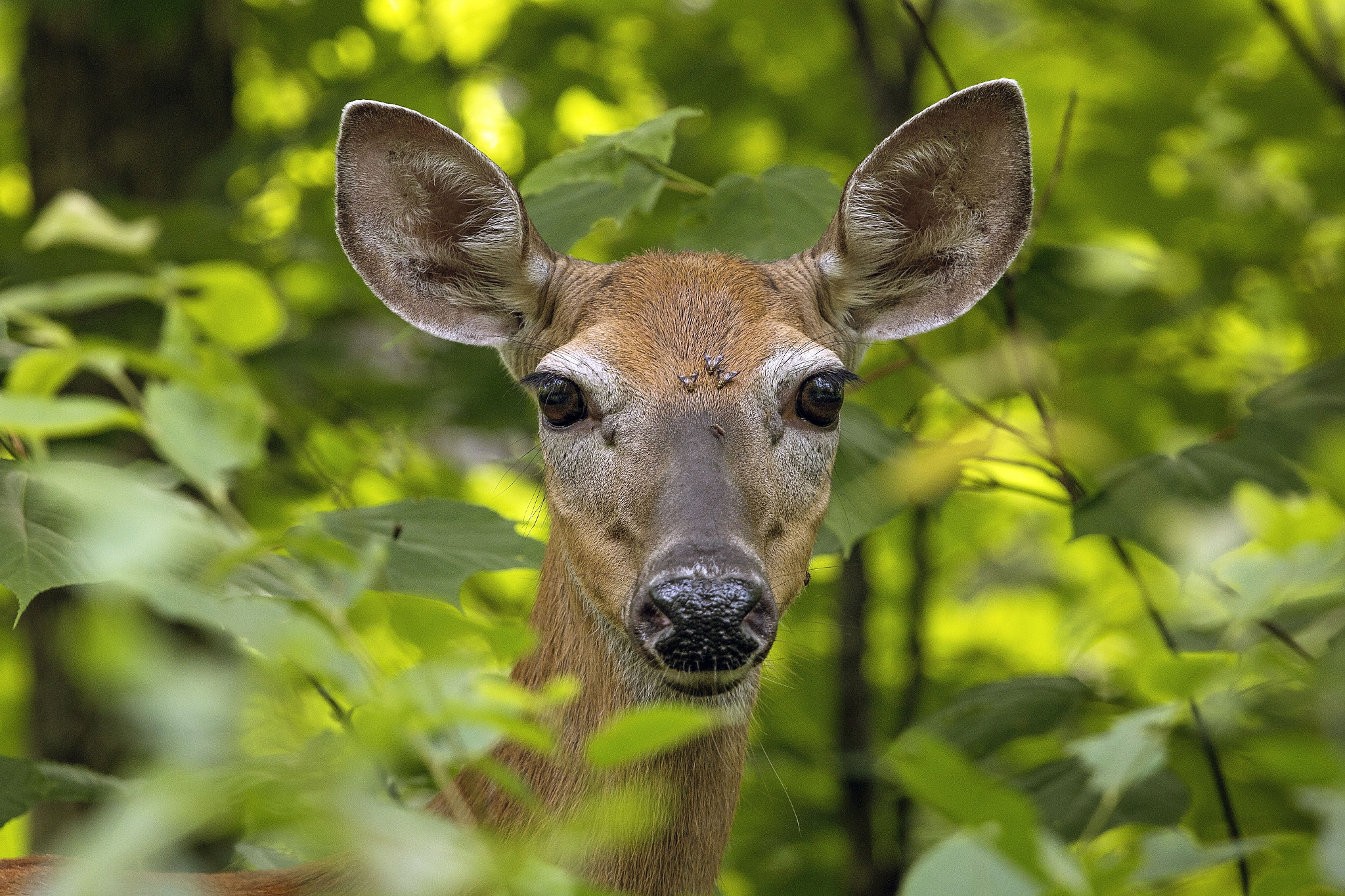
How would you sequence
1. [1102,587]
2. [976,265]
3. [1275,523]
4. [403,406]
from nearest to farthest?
[1275,523] < [976,265] < [403,406] < [1102,587]

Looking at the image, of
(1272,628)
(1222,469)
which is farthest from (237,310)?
(1222,469)

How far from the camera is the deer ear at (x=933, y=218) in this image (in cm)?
365

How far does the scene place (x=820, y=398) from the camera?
134 inches

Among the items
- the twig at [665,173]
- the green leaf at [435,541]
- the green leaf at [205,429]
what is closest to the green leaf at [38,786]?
the green leaf at [435,541]

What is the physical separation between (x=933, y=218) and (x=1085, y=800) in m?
1.85

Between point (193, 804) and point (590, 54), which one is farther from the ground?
point (193, 804)

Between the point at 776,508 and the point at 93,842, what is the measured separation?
2.41 metres

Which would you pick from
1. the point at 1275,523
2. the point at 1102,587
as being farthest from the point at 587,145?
the point at 1102,587

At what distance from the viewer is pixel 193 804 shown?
973 millimetres

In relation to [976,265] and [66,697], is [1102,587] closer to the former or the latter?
[976,265]

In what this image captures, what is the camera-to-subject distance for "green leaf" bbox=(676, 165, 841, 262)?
378 cm

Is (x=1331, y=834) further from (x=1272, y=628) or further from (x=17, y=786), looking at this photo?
(x=17, y=786)

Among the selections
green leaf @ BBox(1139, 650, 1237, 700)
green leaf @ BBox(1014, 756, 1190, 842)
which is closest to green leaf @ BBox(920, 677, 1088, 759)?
green leaf @ BBox(1014, 756, 1190, 842)

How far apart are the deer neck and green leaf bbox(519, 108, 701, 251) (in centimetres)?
104
